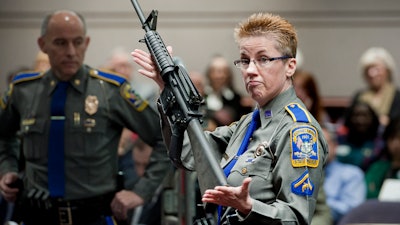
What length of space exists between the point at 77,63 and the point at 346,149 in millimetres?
3319

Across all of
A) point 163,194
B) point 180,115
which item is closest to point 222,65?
point 163,194

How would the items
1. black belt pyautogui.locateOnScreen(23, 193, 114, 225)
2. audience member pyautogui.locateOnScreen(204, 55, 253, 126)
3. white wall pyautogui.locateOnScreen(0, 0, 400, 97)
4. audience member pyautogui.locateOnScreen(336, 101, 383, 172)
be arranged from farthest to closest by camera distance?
white wall pyautogui.locateOnScreen(0, 0, 400, 97), audience member pyautogui.locateOnScreen(204, 55, 253, 126), audience member pyautogui.locateOnScreen(336, 101, 383, 172), black belt pyautogui.locateOnScreen(23, 193, 114, 225)

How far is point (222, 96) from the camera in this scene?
26.5ft

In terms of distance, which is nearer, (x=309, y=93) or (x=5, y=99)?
(x=5, y=99)

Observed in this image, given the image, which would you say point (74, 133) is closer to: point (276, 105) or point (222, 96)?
point (276, 105)

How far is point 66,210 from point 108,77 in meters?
0.70

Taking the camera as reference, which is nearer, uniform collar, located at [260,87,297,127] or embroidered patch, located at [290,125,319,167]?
embroidered patch, located at [290,125,319,167]

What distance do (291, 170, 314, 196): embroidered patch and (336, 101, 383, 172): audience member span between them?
4.17m

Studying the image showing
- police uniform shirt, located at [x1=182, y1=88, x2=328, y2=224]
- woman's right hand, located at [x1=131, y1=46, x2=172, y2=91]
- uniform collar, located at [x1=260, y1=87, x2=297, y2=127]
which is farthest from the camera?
woman's right hand, located at [x1=131, y1=46, x2=172, y2=91]

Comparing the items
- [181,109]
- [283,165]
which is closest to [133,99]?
[181,109]

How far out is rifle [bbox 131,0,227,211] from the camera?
10.6 ft

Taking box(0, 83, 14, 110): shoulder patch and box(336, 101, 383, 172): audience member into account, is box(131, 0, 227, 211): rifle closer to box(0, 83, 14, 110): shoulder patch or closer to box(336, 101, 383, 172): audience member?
box(0, 83, 14, 110): shoulder patch

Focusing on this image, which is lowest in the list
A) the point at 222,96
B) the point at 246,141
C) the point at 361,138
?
the point at 246,141

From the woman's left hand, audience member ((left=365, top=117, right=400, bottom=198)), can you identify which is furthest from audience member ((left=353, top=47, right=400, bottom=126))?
the woman's left hand
